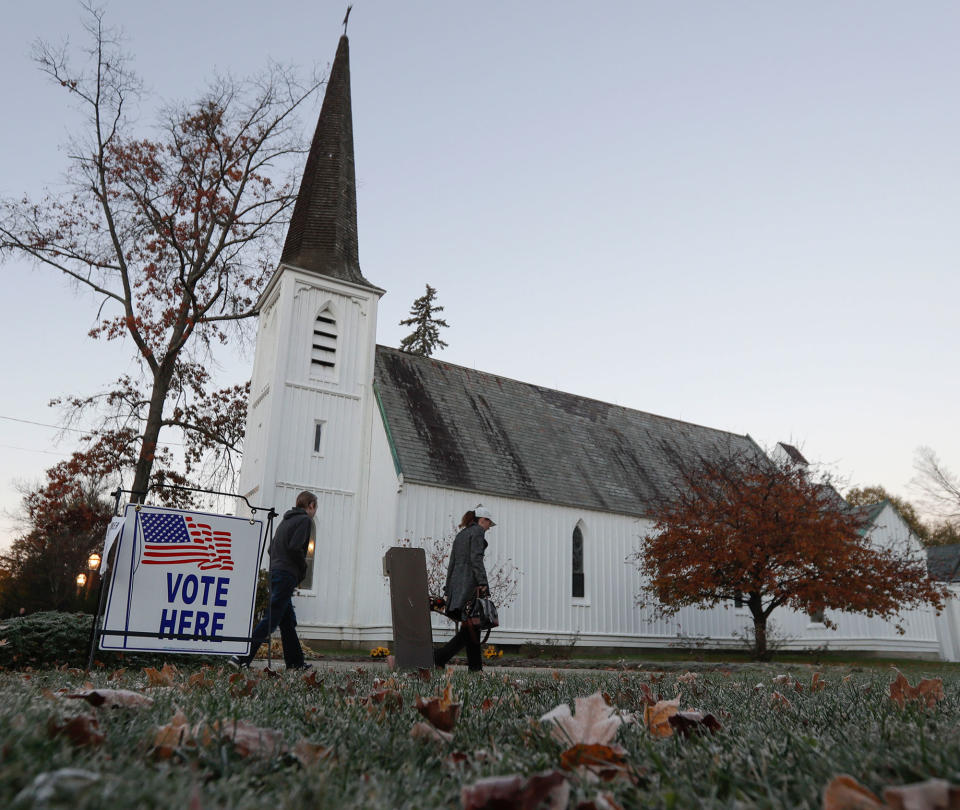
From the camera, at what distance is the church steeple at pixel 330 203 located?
2352 cm

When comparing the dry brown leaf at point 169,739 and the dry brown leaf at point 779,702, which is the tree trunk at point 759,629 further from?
the dry brown leaf at point 169,739

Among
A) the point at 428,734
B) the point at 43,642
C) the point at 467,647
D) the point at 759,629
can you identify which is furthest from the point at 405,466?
the point at 428,734

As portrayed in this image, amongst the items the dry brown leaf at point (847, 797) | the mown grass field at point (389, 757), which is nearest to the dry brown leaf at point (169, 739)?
the mown grass field at point (389, 757)

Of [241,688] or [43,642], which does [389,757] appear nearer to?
[241,688]

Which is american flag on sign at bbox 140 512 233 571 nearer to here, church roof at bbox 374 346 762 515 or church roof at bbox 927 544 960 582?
church roof at bbox 374 346 762 515

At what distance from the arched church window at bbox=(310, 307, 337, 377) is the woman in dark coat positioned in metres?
14.5

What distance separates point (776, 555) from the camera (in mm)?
18188

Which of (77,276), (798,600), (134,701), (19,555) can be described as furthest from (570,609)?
(19,555)

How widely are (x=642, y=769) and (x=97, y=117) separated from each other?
25.6 metres

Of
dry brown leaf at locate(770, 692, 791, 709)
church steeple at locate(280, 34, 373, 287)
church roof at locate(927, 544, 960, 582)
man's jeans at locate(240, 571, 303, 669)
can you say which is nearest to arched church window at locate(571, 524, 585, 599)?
church steeple at locate(280, 34, 373, 287)

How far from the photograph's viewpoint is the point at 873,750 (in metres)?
1.78

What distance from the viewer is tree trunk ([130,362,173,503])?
64.6ft

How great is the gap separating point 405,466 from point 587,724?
61.0 feet

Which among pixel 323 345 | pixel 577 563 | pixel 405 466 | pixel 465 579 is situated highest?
pixel 323 345
